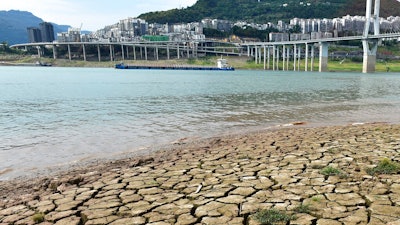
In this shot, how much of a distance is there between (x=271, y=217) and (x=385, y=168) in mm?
3344

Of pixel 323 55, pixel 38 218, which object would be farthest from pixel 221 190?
pixel 323 55

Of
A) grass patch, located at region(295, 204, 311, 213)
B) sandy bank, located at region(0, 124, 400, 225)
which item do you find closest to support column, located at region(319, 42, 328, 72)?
sandy bank, located at region(0, 124, 400, 225)

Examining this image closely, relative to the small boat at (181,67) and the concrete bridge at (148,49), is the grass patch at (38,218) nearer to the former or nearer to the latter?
the small boat at (181,67)

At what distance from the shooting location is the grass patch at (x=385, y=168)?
235 inches

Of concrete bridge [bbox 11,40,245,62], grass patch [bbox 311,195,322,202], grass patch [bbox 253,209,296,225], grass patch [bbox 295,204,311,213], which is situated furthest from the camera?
concrete bridge [bbox 11,40,245,62]

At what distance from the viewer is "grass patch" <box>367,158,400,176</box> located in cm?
596

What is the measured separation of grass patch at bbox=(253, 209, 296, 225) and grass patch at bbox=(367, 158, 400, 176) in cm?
273

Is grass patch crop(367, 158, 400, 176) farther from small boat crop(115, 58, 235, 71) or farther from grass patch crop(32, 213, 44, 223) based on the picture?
small boat crop(115, 58, 235, 71)

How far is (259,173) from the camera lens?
6.36 meters

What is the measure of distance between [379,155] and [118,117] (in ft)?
48.9

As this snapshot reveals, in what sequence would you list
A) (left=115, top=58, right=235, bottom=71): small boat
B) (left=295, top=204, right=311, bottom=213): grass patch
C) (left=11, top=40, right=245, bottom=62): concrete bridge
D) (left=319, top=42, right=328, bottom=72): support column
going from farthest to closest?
(left=11, top=40, right=245, bottom=62): concrete bridge, (left=115, top=58, right=235, bottom=71): small boat, (left=319, top=42, right=328, bottom=72): support column, (left=295, top=204, right=311, bottom=213): grass patch

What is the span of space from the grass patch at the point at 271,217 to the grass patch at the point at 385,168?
2730mm

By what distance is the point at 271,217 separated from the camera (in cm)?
419

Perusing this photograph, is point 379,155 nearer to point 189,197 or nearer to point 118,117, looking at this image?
point 189,197
